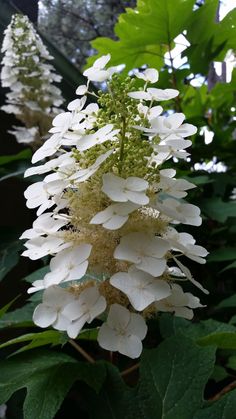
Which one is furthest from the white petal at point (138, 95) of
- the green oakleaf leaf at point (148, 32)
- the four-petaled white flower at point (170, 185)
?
the green oakleaf leaf at point (148, 32)

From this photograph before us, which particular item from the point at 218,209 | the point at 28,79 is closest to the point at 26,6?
the point at 28,79

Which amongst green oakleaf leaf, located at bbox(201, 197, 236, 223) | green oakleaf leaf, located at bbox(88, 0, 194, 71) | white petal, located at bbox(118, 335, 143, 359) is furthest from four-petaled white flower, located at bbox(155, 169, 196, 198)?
green oakleaf leaf, located at bbox(88, 0, 194, 71)

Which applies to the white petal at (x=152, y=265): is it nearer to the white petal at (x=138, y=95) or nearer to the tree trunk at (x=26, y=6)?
the white petal at (x=138, y=95)

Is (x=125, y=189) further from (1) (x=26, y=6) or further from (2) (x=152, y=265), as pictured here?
(1) (x=26, y=6)

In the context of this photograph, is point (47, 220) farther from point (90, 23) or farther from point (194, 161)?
point (90, 23)

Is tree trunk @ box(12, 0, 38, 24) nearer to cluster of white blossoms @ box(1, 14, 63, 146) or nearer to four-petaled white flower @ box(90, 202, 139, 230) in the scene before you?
cluster of white blossoms @ box(1, 14, 63, 146)

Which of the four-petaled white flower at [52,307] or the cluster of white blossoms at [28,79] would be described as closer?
the four-petaled white flower at [52,307]
